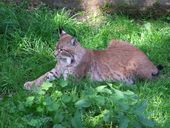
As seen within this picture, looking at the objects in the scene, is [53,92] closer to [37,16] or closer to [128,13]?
[37,16]

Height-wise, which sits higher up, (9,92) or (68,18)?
(68,18)

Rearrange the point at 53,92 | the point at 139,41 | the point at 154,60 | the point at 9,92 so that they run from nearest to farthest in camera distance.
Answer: the point at 53,92 → the point at 9,92 → the point at 154,60 → the point at 139,41

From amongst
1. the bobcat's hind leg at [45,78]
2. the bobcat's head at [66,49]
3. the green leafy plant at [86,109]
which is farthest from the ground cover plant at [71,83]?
the bobcat's head at [66,49]

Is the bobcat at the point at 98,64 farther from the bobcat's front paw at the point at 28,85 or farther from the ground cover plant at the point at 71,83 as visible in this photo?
the ground cover plant at the point at 71,83

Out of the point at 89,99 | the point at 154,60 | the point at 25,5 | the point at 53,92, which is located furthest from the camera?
the point at 25,5

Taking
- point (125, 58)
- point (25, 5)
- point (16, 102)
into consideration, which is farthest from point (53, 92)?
point (25, 5)

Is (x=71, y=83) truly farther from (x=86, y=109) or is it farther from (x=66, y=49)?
(x=86, y=109)

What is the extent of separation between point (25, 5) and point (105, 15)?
1.29 m

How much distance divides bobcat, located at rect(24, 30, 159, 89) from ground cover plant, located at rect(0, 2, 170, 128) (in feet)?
0.57

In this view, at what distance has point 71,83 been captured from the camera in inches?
242

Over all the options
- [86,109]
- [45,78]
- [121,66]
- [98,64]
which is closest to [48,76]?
[45,78]

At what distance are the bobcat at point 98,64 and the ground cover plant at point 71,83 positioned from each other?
0.57 ft

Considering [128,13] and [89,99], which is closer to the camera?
[89,99]

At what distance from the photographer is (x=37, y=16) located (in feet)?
25.8
